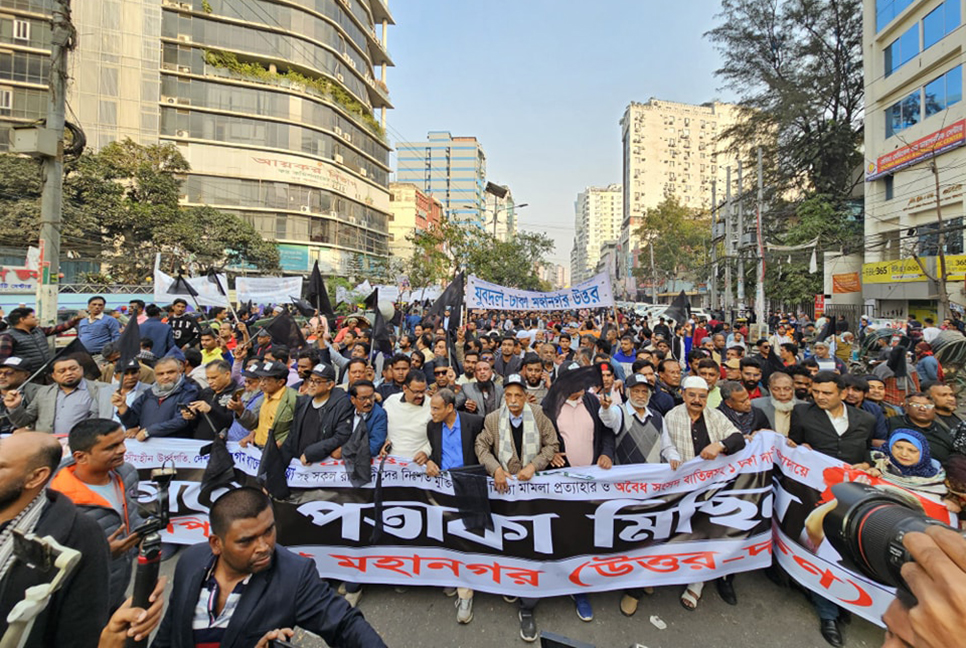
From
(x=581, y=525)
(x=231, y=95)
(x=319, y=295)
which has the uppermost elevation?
(x=231, y=95)

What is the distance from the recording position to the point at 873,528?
106 cm

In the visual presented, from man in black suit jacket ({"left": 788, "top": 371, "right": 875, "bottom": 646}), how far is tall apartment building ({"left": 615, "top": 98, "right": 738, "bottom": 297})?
108781mm

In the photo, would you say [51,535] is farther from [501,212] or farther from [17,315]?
[501,212]

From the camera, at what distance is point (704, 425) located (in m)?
3.53

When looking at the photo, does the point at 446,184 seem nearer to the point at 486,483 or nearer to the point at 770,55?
the point at 770,55

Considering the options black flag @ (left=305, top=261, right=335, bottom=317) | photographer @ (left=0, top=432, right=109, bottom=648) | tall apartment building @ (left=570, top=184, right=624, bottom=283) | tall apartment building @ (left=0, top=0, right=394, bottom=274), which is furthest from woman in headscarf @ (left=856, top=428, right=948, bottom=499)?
tall apartment building @ (left=570, top=184, right=624, bottom=283)

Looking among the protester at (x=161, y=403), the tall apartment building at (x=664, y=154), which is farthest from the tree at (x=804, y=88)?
the tall apartment building at (x=664, y=154)

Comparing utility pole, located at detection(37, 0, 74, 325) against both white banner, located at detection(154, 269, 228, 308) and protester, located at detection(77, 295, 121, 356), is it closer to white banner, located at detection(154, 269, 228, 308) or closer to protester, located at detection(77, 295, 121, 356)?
protester, located at detection(77, 295, 121, 356)

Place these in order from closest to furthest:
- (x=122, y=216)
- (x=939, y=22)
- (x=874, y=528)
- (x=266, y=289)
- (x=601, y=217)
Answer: (x=874, y=528)
(x=266, y=289)
(x=939, y=22)
(x=122, y=216)
(x=601, y=217)

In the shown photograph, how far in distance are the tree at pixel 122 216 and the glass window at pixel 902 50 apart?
39.0 metres

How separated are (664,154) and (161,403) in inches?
5005

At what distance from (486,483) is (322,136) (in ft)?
148

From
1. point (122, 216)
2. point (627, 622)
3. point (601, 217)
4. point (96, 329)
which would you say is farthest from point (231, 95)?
point (601, 217)

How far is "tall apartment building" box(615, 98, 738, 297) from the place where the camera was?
11106 cm
